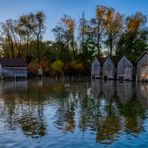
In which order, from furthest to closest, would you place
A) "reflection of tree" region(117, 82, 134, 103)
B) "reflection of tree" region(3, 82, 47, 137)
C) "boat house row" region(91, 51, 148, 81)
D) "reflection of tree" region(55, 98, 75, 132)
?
"boat house row" region(91, 51, 148, 81)
"reflection of tree" region(117, 82, 134, 103)
"reflection of tree" region(55, 98, 75, 132)
"reflection of tree" region(3, 82, 47, 137)

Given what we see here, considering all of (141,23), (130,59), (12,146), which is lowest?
(12,146)

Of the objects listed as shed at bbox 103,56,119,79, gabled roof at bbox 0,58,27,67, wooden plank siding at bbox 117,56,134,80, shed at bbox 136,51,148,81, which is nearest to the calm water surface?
shed at bbox 136,51,148,81

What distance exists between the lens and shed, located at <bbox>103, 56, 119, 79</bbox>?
83.8 meters

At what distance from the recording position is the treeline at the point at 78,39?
92.9m

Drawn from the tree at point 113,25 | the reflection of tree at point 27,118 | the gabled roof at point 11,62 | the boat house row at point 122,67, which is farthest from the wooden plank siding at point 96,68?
the reflection of tree at point 27,118

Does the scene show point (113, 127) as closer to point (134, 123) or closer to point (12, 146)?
point (134, 123)

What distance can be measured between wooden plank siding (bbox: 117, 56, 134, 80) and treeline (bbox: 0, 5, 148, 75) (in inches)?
524

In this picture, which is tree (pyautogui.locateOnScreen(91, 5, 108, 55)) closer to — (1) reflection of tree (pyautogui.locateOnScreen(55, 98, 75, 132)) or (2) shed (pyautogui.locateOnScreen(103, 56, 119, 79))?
(2) shed (pyautogui.locateOnScreen(103, 56, 119, 79))

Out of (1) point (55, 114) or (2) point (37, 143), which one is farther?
(1) point (55, 114)

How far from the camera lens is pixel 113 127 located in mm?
20953

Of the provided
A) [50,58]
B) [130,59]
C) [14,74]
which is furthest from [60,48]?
[130,59]

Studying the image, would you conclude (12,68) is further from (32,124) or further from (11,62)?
(32,124)

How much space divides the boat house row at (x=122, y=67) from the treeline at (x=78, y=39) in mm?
5936

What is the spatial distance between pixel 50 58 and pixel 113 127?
83.3m
